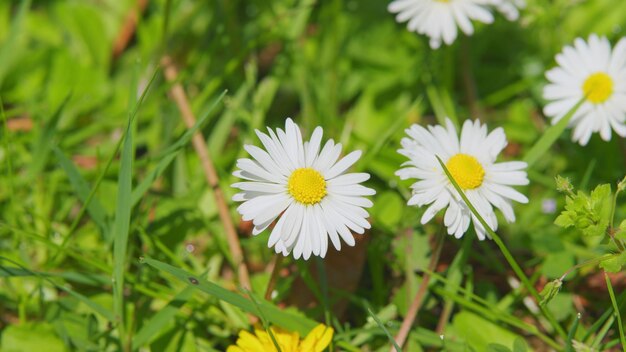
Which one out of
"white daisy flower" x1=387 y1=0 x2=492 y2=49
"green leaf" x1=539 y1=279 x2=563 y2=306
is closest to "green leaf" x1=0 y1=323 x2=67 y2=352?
"green leaf" x1=539 y1=279 x2=563 y2=306

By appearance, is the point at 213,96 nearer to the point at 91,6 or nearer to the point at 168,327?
the point at 91,6

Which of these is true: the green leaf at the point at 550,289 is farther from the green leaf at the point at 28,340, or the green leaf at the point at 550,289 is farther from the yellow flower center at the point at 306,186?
the green leaf at the point at 28,340

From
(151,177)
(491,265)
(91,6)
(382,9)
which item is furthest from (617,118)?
(91,6)

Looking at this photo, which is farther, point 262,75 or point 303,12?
point 262,75

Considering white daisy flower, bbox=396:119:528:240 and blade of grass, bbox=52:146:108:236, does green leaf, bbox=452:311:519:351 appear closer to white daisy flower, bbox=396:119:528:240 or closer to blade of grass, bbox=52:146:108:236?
white daisy flower, bbox=396:119:528:240

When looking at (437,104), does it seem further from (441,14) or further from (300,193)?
(300,193)

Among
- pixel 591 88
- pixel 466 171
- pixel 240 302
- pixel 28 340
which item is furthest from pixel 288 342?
pixel 591 88

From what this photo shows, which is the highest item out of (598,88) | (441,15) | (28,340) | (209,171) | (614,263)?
(441,15)
